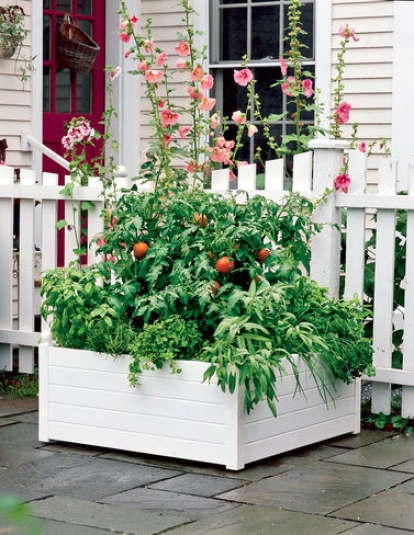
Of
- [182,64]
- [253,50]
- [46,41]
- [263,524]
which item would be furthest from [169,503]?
[253,50]

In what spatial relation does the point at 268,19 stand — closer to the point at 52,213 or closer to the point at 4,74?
the point at 4,74

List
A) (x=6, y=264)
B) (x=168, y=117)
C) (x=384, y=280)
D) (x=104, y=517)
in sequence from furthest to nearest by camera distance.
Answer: (x=6, y=264) < (x=168, y=117) < (x=384, y=280) < (x=104, y=517)

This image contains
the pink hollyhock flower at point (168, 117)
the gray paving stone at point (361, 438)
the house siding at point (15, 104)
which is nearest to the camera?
the gray paving stone at point (361, 438)

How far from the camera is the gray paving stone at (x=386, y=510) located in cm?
322

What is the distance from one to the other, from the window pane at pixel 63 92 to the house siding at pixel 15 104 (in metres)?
0.71

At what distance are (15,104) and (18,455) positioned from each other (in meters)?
3.64

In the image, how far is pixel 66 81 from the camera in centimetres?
807

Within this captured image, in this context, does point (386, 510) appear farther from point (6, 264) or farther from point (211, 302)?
point (6, 264)

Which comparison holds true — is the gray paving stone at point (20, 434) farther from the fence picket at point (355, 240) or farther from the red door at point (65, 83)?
the red door at point (65, 83)

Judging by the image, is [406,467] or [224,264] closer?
[406,467]

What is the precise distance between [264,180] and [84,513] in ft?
8.01

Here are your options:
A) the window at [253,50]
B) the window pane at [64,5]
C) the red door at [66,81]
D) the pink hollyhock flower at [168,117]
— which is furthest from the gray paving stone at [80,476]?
the window pane at [64,5]

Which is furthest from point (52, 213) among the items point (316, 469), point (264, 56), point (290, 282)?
point (264, 56)

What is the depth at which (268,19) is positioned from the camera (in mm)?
8023
